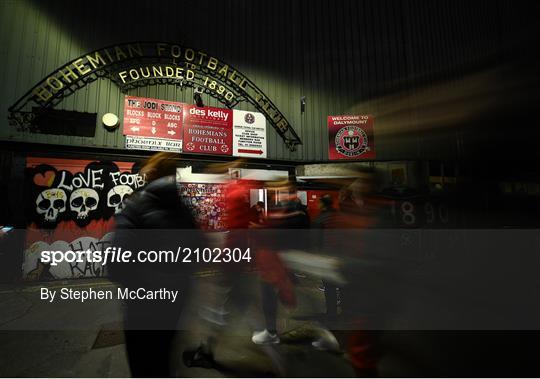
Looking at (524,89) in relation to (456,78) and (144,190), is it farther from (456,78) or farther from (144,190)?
(144,190)

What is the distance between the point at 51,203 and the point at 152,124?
3410 mm

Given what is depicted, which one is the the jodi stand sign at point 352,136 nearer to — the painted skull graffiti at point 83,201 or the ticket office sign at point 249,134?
the ticket office sign at point 249,134

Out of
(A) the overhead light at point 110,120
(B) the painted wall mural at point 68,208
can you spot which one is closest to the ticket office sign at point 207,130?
(A) the overhead light at point 110,120

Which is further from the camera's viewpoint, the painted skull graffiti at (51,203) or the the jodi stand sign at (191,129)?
the the jodi stand sign at (191,129)

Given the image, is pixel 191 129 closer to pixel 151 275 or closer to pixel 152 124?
pixel 152 124

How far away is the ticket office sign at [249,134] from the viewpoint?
354 inches

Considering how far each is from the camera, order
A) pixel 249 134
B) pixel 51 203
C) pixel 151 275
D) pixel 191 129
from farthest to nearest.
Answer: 1. pixel 249 134
2. pixel 191 129
3. pixel 51 203
4. pixel 151 275

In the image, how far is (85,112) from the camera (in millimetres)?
7566

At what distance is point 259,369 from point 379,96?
36.2ft

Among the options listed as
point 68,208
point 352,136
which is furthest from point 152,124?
point 352,136

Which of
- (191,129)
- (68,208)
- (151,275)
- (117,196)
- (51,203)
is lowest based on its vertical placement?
(151,275)

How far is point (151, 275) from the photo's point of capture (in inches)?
75.1

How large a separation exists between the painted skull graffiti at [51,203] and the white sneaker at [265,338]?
6.60 metres

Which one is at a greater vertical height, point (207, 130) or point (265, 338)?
point (207, 130)
